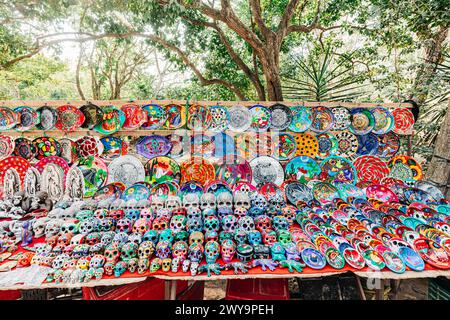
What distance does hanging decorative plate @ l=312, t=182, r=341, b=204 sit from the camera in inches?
103

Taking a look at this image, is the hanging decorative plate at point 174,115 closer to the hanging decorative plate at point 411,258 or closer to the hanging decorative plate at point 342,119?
the hanging decorative plate at point 342,119

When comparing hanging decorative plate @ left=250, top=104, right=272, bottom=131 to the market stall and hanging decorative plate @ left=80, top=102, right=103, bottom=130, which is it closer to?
the market stall

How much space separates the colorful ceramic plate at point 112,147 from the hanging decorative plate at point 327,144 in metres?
2.76

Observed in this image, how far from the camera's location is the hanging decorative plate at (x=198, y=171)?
2.83 meters

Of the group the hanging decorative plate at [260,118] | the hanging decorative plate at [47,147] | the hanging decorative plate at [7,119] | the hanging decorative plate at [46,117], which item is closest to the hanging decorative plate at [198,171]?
the hanging decorative plate at [260,118]

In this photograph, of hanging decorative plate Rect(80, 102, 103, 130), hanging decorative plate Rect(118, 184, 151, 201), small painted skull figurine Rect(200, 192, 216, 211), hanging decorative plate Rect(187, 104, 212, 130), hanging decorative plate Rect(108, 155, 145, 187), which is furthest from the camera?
hanging decorative plate Rect(187, 104, 212, 130)

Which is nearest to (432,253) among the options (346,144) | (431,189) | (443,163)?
(431,189)

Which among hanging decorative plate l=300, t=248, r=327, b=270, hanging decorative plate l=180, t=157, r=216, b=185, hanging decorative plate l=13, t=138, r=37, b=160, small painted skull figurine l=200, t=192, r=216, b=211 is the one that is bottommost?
hanging decorative plate l=300, t=248, r=327, b=270

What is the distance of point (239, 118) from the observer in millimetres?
2889

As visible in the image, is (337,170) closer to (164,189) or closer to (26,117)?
(164,189)

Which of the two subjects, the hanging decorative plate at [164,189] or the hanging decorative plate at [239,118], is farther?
the hanging decorative plate at [239,118]

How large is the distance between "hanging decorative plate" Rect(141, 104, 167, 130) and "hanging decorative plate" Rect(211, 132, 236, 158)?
2.58ft

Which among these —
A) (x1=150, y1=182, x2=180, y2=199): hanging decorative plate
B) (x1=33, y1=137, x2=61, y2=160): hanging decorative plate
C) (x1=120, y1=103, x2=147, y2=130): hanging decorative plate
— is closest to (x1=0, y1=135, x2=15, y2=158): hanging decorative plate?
(x1=33, y1=137, x2=61, y2=160): hanging decorative plate
